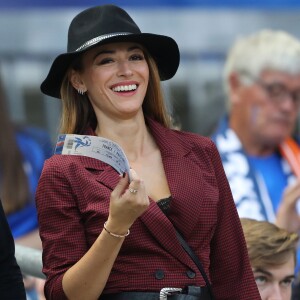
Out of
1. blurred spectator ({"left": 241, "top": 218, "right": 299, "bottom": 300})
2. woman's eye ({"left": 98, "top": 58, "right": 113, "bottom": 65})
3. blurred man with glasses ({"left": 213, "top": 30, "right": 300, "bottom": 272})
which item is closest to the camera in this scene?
woman's eye ({"left": 98, "top": 58, "right": 113, "bottom": 65})

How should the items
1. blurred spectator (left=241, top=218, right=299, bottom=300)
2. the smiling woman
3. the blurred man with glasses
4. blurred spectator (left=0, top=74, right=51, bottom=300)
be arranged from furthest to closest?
the blurred man with glasses, blurred spectator (left=0, top=74, right=51, bottom=300), blurred spectator (left=241, top=218, right=299, bottom=300), the smiling woman

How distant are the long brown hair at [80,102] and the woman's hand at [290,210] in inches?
107

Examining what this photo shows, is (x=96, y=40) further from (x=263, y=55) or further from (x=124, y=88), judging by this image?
(x=263, y=55)

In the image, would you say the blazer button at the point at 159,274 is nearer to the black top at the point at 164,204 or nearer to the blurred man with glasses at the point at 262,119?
the black top at the point at 164,204

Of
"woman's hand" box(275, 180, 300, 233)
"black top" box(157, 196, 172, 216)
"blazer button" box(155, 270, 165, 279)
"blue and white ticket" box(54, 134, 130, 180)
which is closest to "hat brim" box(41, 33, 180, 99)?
"blue and white ticket" box(54, 134, 130, 180)

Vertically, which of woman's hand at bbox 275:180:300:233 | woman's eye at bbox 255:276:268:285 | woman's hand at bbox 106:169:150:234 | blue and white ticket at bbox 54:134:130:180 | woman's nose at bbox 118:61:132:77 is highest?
woman's nose at bbox 118:61:132:77

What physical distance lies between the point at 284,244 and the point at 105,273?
4.25 feet

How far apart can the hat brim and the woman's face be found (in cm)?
4

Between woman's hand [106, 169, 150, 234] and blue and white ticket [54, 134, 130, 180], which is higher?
blue and white ticket [54, 134, 130, 180]

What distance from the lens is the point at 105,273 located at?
9.10 feet

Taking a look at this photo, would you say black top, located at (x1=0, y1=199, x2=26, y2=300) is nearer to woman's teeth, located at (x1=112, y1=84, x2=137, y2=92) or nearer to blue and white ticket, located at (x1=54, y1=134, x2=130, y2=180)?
blue and white ticket, located at (x1=54, y1=134, x2=130, y2=180)

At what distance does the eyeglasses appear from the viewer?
20.5 feet

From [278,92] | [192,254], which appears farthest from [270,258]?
[278,92]

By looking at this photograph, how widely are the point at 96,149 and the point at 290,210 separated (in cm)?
332
